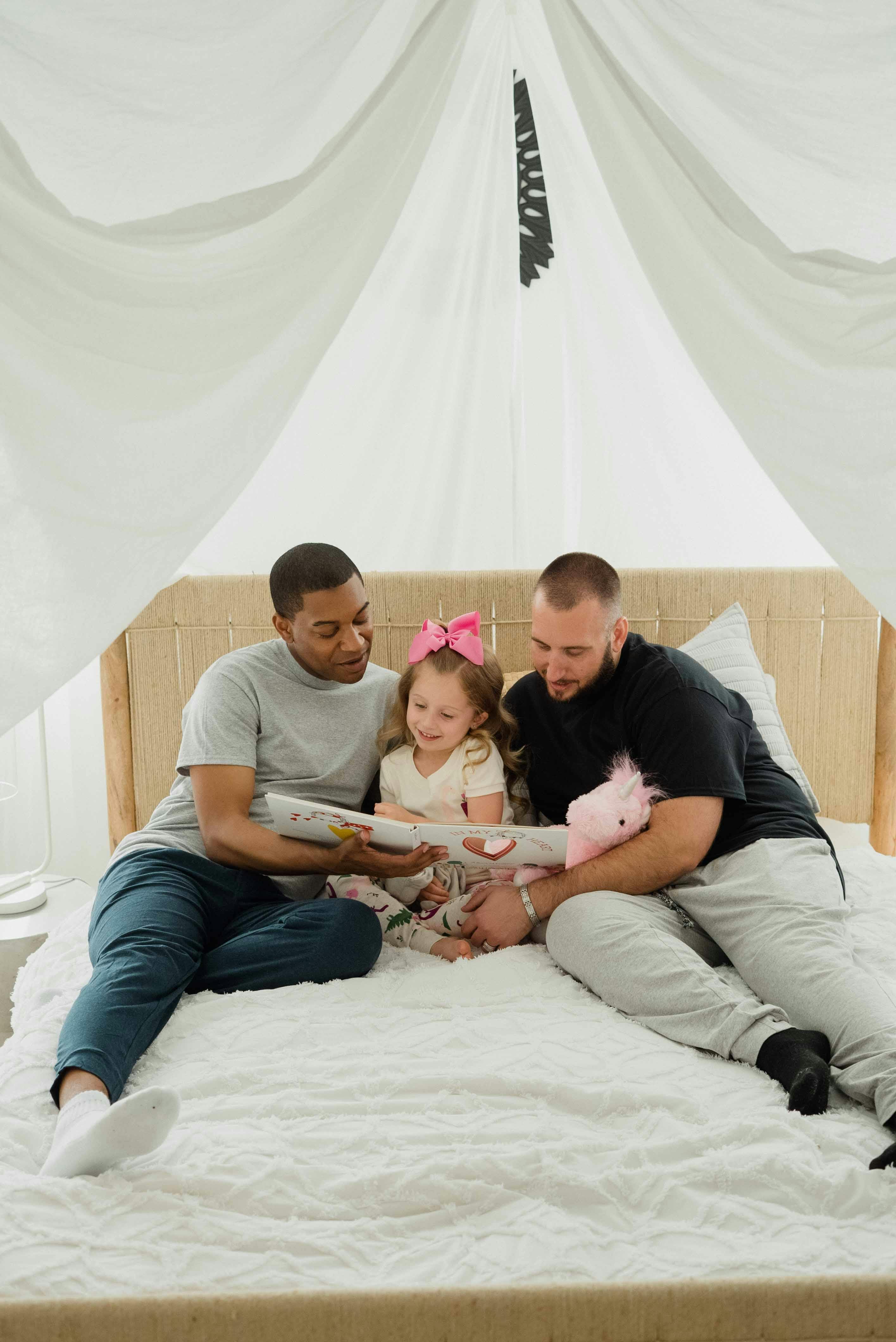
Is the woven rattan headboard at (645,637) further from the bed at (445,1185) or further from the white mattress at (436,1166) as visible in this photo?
the white mattress at (436,1166)

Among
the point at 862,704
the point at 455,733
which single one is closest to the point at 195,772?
the point at 455,733

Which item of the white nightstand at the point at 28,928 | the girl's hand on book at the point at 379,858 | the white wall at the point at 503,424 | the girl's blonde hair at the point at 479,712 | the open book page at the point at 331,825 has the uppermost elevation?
the white wall at the point at 503,424

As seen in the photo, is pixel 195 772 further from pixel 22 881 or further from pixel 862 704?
pixel 862 704

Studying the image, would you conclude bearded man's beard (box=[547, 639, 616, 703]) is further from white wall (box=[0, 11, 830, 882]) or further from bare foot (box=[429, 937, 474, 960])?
white wall (box=[0, 11, 830, 882])

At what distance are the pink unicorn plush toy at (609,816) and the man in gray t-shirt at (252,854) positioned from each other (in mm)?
230

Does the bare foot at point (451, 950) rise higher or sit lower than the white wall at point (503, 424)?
lower

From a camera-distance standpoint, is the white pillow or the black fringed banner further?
the white pillow

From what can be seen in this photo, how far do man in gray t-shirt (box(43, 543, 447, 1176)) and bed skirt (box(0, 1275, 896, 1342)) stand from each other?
366 millimetres

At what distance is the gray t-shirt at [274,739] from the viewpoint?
178 cm

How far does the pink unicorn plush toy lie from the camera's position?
1665 mm

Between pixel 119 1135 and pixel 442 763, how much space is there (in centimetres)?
98

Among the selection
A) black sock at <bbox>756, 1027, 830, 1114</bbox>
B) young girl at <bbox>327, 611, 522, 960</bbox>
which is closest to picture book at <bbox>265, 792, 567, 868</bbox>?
young girl at <bbox>327, 611, 522, 960</bbox>

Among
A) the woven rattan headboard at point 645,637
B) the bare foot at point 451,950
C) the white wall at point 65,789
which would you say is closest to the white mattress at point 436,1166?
the bare foot at point 451,950

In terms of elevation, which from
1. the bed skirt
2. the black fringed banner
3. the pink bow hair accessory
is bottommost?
the bed skirt
